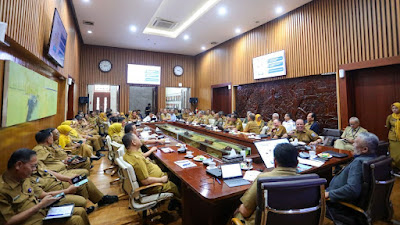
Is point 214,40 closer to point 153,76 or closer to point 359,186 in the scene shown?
point 153,76

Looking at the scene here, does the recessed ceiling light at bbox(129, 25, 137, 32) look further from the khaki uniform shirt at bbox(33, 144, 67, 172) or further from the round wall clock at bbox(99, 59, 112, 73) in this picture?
the khaki uniform shirt at bbox(33, 144, 67, 172)

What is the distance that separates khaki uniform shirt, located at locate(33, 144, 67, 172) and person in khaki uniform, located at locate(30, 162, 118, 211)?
142mm

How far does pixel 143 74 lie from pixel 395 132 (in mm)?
9381

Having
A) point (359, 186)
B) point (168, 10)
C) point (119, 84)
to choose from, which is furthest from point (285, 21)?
point (119, 84)

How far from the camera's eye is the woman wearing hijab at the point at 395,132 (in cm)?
381

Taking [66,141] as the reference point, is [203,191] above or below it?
below

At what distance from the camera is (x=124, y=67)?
9.59m

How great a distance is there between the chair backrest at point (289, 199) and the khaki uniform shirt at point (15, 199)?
1817 mm

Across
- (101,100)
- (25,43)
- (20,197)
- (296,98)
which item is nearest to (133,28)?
(25,43)

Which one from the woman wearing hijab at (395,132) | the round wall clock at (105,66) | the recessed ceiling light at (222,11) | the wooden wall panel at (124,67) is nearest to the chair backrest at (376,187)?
the woman wearing hijab at (395,132)

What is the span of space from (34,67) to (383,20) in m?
6.67

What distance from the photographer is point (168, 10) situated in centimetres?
614

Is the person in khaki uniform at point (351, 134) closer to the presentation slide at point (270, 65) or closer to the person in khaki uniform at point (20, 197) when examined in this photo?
the presentation slide at point (270, 65)

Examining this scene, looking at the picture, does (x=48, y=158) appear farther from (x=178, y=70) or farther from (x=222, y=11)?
(x=178, y=70)
